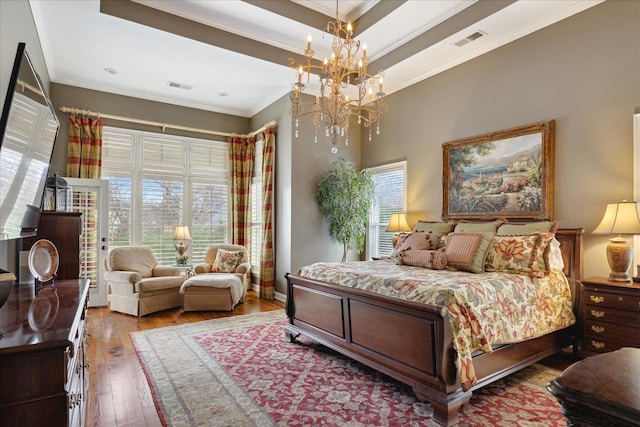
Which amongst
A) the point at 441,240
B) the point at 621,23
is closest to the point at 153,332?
the point at 441,240

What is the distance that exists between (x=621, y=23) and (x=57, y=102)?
23.0 ft

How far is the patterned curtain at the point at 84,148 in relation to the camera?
17.2 feet

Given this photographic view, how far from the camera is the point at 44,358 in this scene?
128 centimetres

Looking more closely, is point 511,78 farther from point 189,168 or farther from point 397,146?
point 189,168

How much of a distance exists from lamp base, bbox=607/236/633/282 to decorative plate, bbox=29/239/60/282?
4532mm

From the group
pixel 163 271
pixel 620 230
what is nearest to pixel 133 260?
pixel 163 271

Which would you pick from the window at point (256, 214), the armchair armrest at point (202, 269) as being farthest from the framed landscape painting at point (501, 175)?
the armchair armrest at point (202, 269)

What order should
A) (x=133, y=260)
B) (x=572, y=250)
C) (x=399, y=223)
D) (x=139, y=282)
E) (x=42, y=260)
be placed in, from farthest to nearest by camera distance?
(x=133, y=260) < (x=399, y=223) < (x=139, y=282) < (x=572, y=250) < (x=42, y=260)

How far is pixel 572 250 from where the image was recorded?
134 inches

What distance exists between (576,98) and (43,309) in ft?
15.3

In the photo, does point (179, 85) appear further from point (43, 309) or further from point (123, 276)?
point (43, 309)

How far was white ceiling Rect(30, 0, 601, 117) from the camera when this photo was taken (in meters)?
3.69

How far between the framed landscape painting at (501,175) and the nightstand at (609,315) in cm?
93

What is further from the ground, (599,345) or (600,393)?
(600,393)
